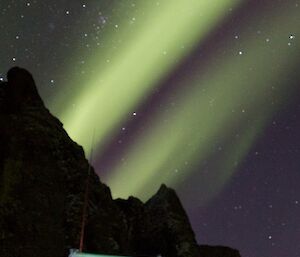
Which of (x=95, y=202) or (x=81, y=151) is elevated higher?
(x=81, y=151)

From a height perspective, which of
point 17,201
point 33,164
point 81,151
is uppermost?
point 81,151

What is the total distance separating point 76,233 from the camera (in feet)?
91.5

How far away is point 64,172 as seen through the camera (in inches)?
1228

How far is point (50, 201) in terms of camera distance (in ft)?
94.7

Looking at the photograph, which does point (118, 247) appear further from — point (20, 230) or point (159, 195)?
point (159, 195)

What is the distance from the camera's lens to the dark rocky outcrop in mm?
26781

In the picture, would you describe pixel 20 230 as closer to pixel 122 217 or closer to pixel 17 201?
pixel 17 201

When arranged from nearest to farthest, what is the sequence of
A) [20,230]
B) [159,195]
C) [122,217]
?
[20,230] → [122,217] → [159,195]

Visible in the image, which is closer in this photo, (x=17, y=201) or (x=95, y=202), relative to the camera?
(x=17, y=201)

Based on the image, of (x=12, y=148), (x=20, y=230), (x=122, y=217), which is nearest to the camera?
(x=20, y=230)

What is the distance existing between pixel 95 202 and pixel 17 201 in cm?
630

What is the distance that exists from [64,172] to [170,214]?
1266cm

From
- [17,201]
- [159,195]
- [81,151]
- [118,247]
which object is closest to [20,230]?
[17,201]

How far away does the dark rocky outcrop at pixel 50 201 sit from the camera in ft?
87.9
